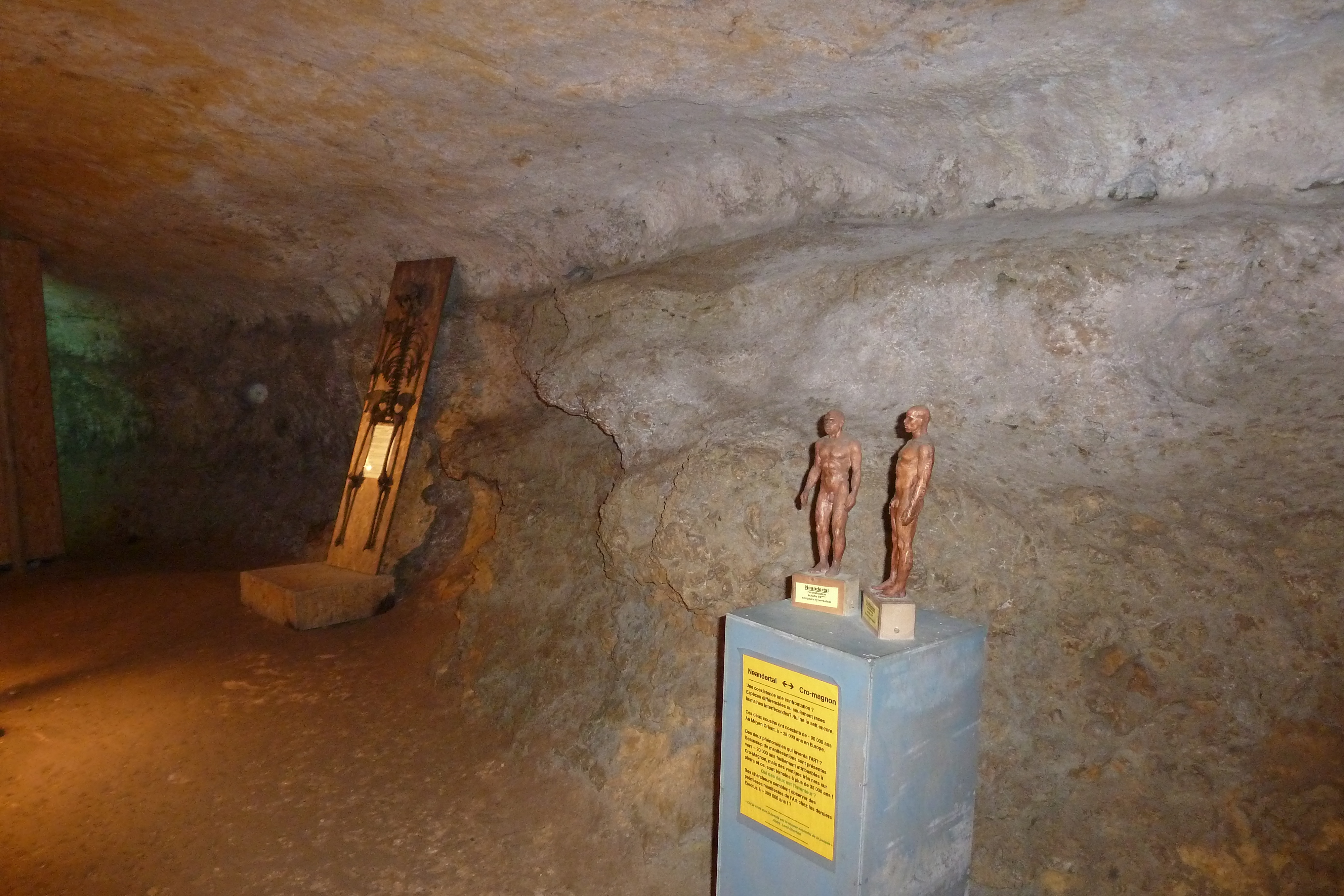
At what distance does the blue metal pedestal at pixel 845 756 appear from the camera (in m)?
2.48

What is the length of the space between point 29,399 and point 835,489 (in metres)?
9.32

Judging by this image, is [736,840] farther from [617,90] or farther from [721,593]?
[617,90]

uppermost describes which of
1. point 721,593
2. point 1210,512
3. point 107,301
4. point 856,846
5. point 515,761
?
point 107,301

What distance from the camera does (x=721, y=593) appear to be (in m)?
3.79

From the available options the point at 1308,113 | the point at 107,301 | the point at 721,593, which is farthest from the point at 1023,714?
the point at 107,301

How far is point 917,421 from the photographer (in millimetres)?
2852

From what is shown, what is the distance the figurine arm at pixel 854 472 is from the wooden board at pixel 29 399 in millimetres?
9272

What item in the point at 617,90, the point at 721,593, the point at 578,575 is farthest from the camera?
the point at 578,575

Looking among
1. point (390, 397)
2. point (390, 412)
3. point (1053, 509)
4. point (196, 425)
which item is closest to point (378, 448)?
point (390, 412)

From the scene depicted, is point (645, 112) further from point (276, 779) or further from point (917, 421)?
point (276, 779)

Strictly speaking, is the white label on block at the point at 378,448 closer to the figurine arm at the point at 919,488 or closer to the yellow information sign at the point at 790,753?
the yellow information sign at the point at 790,753

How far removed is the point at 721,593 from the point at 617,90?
Result: 2569 mm

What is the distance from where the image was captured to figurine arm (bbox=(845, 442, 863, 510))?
3029mm

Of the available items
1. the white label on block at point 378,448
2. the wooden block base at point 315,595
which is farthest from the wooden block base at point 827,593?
the white label on block at point 378,448
